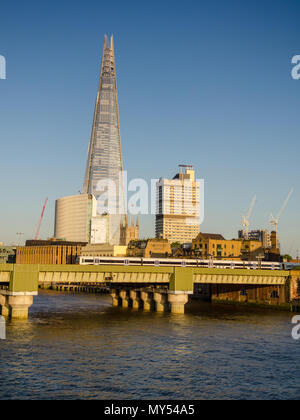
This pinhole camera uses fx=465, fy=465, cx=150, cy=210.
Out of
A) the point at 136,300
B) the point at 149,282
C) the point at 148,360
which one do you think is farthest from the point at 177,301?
the point at 148,360

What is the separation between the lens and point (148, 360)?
59.0m

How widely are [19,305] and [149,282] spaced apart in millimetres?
31927

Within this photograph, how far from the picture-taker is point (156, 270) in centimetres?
11181

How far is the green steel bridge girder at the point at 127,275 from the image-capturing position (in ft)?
312

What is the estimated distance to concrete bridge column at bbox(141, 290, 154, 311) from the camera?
414 ft

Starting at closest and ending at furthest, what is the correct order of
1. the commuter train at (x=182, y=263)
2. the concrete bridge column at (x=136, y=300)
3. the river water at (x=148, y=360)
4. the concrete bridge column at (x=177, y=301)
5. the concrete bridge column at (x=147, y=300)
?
the river water at (x=148, y=360), the concrete bridge column at (x=177, y=301), the concrete bridge column at (x=147, y=300), the concrete bridge column at (x=136, y=300), the commuter train at (x=182, y=263)

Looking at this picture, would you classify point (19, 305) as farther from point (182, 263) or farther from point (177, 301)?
point (182, 263)

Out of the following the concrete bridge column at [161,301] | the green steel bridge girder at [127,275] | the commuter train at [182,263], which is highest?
the commuter train at [182,263]

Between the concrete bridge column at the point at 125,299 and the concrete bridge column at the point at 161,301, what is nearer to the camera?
the concrete bridge column at the point at 161,301

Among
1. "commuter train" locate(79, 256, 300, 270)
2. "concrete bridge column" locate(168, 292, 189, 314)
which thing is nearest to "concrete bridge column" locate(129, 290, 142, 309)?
"commuter train" locate(79, 256, 300, 270)

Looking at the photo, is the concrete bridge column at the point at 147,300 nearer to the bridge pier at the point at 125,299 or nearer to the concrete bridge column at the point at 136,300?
the concrete bridge column at the point at 136,300

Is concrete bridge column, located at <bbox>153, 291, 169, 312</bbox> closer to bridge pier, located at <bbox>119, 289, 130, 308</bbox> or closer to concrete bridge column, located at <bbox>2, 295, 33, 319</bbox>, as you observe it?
bridge pier, located at <bbox>119, 289, 130, 308</bbox>

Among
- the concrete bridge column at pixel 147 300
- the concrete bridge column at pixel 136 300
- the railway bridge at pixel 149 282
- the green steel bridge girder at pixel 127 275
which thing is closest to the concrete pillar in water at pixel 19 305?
the railway bridge at pixel 149 282

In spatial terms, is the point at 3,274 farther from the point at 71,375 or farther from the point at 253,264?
the point at 253,264
